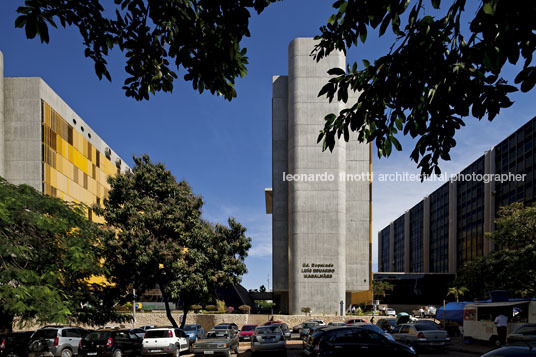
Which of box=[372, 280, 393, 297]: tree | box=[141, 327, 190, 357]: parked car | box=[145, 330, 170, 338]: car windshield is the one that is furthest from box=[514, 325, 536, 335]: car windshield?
box=[372, 280, 393, 297]: tree

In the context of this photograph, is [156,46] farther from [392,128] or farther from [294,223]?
[294,223]

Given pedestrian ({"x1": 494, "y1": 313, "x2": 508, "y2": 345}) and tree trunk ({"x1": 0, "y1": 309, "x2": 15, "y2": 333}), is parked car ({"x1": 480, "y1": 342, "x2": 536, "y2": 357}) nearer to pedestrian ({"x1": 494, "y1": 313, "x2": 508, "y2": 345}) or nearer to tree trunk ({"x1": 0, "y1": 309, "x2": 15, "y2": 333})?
pedestrian ({"x1": 494, "y1": 313, "x2": 508, "y2": 345})

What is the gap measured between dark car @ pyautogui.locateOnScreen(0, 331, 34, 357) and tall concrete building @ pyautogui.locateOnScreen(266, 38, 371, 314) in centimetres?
3753

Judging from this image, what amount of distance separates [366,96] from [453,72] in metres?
1.26

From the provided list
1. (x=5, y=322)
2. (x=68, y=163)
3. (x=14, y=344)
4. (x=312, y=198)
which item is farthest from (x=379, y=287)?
(x=14, y=344)

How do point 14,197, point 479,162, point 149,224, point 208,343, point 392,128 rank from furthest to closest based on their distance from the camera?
point 479,162 → point 149,224 → point 208,343 → point 14,197 → point 392,128

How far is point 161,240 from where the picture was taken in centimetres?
2778

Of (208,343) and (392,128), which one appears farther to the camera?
(208,343)

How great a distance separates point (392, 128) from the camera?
269 inches

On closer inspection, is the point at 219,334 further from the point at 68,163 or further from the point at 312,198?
the point at 312,198

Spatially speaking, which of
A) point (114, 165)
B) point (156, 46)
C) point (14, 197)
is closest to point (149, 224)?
point (14, 197)

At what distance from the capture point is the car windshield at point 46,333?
21.3 metres

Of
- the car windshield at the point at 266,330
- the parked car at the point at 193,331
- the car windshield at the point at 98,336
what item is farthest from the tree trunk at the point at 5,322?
the car windshield at the point at 266,330

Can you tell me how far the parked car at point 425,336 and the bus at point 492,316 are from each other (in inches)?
109
